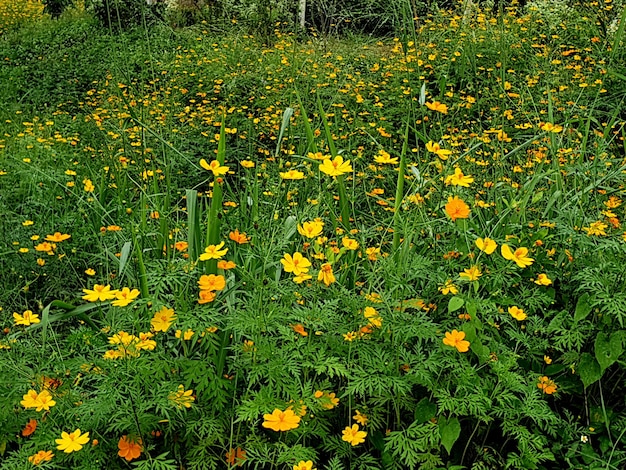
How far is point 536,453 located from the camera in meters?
1.44

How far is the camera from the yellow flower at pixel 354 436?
53.8 inches

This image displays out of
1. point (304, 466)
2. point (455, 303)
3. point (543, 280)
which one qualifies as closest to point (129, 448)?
point (304, 466)

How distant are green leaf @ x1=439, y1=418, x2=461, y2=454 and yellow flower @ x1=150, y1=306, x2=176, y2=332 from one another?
0.61 metres

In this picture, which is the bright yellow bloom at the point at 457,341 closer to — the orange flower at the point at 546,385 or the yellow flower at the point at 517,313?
the yellow flower at the point at 517,313

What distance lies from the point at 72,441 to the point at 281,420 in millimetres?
410

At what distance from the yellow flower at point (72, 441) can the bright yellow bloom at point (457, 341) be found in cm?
76

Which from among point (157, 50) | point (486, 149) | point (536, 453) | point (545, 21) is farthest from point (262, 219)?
point (157, 50)

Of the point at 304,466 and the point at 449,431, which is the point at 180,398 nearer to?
the point at 304,466

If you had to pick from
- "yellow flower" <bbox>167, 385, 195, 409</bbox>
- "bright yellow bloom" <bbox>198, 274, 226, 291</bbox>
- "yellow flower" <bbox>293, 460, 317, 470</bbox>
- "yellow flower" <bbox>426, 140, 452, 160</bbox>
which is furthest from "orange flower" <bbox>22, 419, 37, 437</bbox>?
"yellow flower" <bbox>426, 140, 452, 160</bbox>

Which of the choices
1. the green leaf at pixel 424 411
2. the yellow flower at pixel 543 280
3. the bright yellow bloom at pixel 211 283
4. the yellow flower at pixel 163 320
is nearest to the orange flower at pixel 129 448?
the yellow flower at pixel 163 320

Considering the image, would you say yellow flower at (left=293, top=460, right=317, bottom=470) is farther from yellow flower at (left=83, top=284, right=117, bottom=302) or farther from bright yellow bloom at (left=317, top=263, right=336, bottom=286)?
yellow flower at (left=83, top=284, right=117, bottom=302)

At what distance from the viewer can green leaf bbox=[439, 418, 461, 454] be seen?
1.39 meters

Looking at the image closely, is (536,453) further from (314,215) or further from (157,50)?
(157,50)

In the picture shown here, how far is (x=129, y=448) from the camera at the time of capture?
4.46 feet
